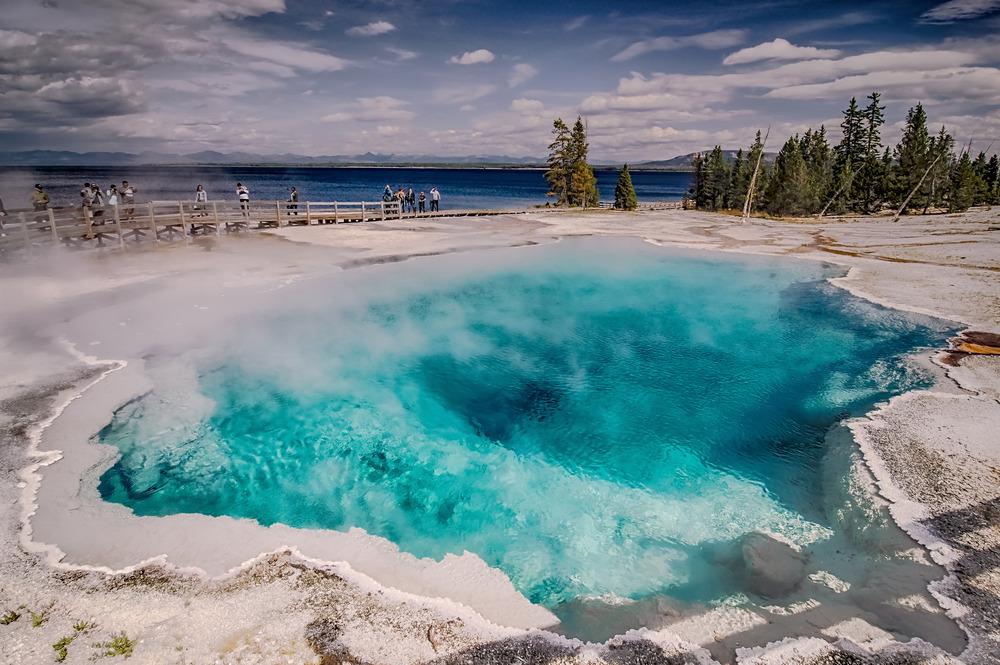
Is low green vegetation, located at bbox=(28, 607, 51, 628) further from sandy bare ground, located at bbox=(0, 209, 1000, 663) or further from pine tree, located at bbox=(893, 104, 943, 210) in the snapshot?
pine tree, located at bbox=(893, 104, 943, 210)

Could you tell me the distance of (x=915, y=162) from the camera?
6469 cm

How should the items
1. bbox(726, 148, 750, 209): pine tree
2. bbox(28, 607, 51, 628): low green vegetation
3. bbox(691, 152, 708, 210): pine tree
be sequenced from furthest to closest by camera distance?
1. bbox(691, 152, 708, 210): pine tree
2. bbox(726, 148, 750, 209): pine tree
3. bbox(28, 607, 51, 628): low green vegetation

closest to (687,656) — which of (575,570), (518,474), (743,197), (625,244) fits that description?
(575,570)

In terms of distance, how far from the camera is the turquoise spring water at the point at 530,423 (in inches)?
298

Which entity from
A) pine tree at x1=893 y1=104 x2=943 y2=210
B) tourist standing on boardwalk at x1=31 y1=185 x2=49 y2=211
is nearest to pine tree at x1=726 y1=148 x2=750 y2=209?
pine tree at x1=893 y1=104 x2=943 y2=210

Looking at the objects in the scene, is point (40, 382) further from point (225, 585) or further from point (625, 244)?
point (625, 244)

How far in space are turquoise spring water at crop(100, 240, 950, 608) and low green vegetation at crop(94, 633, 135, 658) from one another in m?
2.72

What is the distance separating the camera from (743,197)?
77.9 metres

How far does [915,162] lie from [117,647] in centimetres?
8340

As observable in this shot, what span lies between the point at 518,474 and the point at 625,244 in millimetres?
23380

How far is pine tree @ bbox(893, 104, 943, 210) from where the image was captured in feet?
211

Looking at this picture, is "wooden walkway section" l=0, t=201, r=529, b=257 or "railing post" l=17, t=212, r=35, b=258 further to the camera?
"wooden walkway section" l=0, t=201, r=529, b=257

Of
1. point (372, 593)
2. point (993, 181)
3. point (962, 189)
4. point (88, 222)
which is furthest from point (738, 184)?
point (372, 593)

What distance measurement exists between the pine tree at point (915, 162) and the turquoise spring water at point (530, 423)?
202 feet
